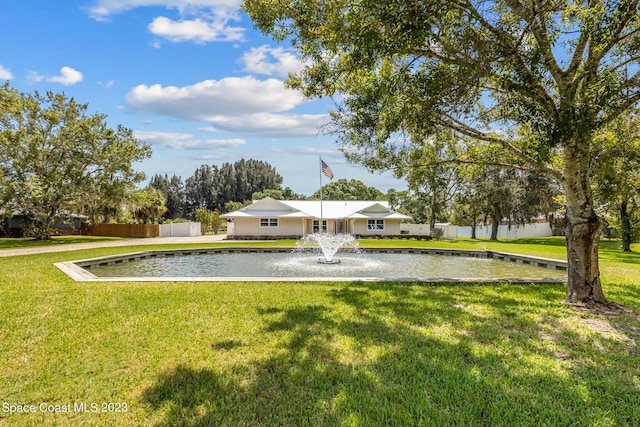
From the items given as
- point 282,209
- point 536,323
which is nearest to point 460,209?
point 282,209

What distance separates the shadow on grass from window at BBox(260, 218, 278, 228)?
2664cm

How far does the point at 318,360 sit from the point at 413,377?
0.94 meters

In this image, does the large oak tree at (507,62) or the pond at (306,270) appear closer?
the large oak tree at (507,62)

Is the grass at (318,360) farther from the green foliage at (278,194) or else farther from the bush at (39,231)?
the green foliage at (278,194)

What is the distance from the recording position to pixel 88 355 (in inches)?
151

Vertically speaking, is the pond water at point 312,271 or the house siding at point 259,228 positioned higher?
the house siding at point 259,228

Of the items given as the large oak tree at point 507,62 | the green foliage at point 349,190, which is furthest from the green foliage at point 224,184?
the large oak tree at point 507,62

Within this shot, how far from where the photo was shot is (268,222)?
31.7m

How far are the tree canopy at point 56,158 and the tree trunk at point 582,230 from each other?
2720 centimetres

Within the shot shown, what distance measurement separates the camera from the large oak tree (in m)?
5.08

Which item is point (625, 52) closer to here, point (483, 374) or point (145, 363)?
point (483, 374)

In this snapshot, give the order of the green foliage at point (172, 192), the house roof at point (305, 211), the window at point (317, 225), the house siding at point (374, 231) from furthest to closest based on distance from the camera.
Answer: the green foliage at point (172, 192) → the window at point (317, 225) → the house siding at point (374, 231) → the house roof at point (305, 211)

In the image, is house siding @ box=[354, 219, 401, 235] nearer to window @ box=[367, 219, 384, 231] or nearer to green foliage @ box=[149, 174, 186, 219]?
window @ box=[367, 219, 384, 231]

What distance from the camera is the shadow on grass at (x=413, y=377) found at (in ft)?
8.90
